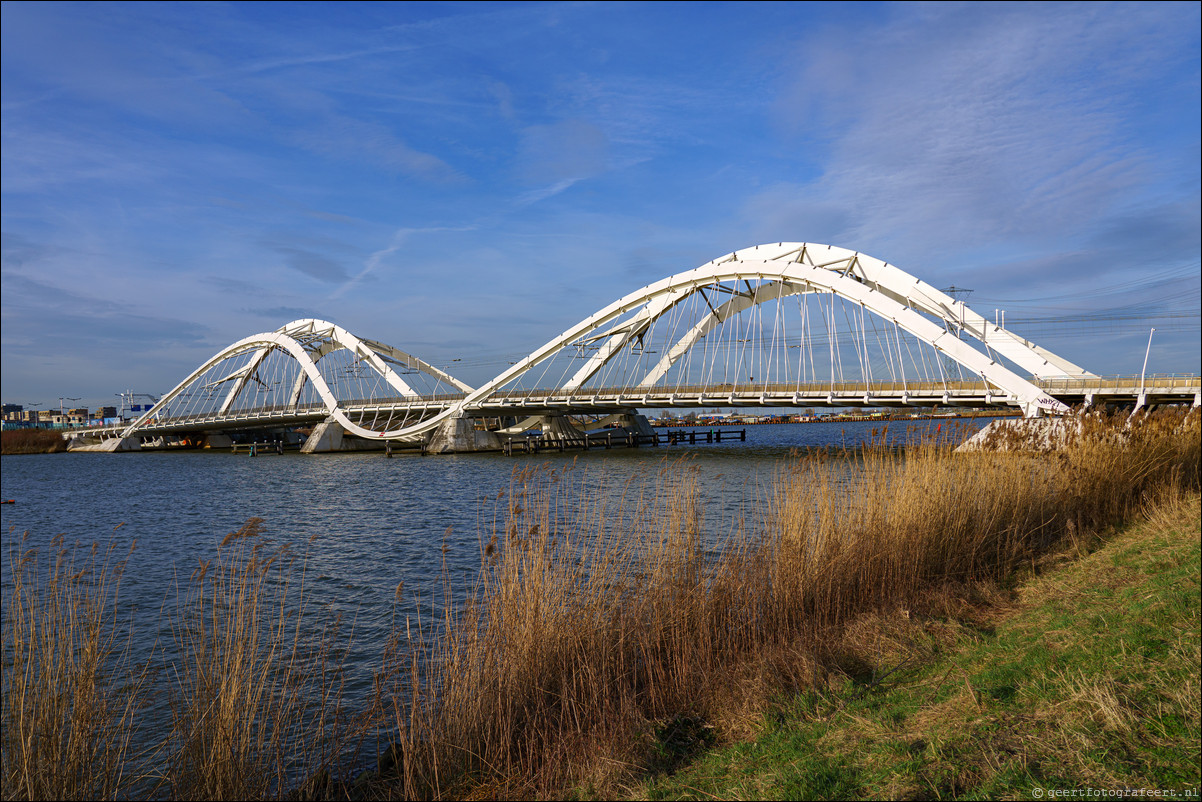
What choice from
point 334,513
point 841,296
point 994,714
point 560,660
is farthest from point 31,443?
point 994,714

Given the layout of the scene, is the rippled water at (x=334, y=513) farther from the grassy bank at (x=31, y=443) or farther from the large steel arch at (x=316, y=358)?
the grassy bank at (x=31, y=443)

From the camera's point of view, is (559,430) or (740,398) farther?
(559,430)

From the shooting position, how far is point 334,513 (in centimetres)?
2436

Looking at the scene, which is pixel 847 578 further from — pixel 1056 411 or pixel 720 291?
pixel 720 291

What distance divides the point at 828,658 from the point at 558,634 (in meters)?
2.35

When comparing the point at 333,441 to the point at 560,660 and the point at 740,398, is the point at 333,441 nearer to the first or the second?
the point at 740,398

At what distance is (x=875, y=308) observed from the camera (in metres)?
41.2

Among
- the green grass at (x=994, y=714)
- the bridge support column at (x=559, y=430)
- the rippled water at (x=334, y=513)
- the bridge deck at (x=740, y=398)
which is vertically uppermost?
the bridge deck at (x=740, y=398)

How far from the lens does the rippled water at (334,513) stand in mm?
12266

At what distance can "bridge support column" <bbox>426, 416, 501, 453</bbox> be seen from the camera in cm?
6116

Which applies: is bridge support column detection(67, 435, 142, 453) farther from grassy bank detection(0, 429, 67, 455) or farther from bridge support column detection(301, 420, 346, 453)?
bridge support column detection(301, 420, 346, 453)

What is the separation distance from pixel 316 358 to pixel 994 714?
80.9m

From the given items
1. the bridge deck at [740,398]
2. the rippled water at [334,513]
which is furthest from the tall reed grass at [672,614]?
the bridge deck at [740,398]

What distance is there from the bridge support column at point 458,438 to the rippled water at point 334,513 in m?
8.73
